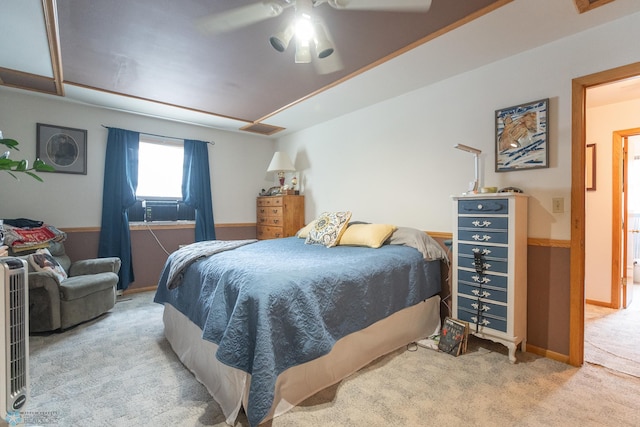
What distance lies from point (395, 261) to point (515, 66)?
188cm

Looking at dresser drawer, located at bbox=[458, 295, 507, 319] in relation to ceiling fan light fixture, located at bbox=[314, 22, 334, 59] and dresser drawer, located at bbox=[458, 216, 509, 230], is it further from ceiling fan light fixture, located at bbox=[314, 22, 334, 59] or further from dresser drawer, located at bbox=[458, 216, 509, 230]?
ceiling fan light fixture, located at bbox=[314, 22, 334, 59]

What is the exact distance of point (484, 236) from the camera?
7.22ft

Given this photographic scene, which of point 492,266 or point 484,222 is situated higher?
point 484,222

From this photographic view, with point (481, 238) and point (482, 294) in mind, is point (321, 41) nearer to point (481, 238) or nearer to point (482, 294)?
point (481, 238)

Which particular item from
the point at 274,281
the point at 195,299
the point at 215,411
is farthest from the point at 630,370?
the point at 195,299

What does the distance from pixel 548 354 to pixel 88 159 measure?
5.16m

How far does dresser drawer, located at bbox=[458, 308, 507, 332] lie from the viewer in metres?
2.13

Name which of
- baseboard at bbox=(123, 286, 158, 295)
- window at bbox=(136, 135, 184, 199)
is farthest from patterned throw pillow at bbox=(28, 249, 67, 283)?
window at bbox=(136, 135, 184, 199)

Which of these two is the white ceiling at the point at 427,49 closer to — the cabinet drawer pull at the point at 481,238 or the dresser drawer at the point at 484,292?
the cabinet drawer pull at the point at 481,238

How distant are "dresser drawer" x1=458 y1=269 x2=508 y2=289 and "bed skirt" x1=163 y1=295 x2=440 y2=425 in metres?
0.39

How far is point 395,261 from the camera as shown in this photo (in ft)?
7.35

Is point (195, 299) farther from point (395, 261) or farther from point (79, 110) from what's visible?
point (79, 110)

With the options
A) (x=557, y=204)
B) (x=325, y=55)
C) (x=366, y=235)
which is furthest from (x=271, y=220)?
(x=557, y=204)

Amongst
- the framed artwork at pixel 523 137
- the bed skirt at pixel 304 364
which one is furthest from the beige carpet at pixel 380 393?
the framed artwork at pixel 523 137
